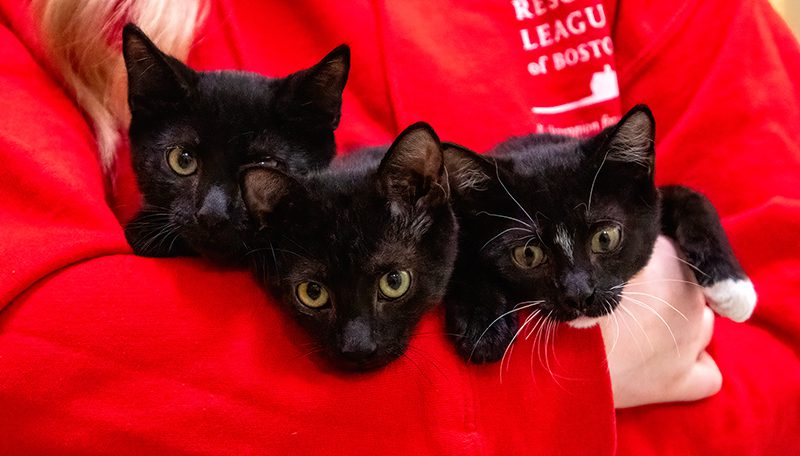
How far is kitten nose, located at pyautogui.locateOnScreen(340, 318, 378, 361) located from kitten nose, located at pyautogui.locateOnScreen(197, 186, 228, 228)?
0.25 m

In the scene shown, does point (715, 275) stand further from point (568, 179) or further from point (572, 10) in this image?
point (572, 10)

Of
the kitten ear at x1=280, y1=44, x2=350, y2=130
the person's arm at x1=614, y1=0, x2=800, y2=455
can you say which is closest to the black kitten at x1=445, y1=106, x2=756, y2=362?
the person's arm at x1=614, y1=0, x2=800, y2=455

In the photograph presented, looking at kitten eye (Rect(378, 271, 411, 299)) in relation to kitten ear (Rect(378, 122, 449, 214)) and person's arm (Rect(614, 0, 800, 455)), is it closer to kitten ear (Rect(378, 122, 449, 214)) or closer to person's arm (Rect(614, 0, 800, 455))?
kitten ear (Rect(378, 122, 449, 214))

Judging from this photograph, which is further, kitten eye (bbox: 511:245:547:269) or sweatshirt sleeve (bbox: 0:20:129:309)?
kitten eye (bbox: 511:245:547:269)

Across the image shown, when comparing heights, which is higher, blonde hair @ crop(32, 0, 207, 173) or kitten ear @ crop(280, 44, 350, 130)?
blonde hair @ crop(32, 0, 207, 173)

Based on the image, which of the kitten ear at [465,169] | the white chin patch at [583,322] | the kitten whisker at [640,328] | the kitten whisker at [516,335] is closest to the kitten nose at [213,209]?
the kitten ear at [465,169]

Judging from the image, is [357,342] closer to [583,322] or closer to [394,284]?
[394,284]

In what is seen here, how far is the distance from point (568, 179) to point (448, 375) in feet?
1.36

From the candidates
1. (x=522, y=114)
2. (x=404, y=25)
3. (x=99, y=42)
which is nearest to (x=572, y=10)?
(x=522, y=114)

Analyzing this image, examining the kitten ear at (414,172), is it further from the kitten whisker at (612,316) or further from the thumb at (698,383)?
the thumb at (698,383)

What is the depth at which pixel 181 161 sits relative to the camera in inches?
40.7

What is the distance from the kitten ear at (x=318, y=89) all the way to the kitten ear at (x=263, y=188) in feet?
0.66

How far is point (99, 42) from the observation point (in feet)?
3.58

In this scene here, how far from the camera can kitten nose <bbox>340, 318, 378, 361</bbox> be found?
861 mm
